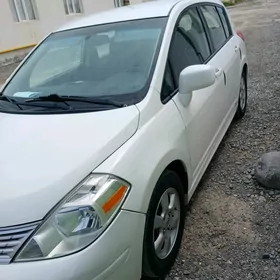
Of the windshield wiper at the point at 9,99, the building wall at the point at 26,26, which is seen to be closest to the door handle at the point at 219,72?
the windshield wiper at the point at 9,99

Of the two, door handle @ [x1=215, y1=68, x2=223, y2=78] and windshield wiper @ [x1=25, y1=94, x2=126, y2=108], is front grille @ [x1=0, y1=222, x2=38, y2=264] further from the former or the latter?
door handle @ [x1=215, y1=68, x2=223, y2=78]

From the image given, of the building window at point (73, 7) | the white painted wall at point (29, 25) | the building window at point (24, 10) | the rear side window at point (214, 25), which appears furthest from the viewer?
the building window at point (73, 7)

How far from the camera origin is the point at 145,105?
2.30 metres

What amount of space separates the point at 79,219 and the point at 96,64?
1.45 m

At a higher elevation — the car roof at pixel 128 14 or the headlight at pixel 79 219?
the car roof at pixel 128 14

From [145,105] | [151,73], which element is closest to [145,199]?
[145,105]

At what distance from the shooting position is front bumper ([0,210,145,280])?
1560 mm

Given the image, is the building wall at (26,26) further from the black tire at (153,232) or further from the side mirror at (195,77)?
the black tire at (153,232)

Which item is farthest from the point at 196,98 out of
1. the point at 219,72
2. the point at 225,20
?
the point at 225,20

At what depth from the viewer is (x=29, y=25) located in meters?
12.4

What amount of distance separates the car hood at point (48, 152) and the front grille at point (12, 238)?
0.09 feet

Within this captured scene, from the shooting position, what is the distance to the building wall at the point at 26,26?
1145 centimetres

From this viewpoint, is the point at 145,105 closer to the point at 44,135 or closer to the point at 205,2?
the point at 44,135

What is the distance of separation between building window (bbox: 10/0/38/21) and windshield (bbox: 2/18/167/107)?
32.1 feet
